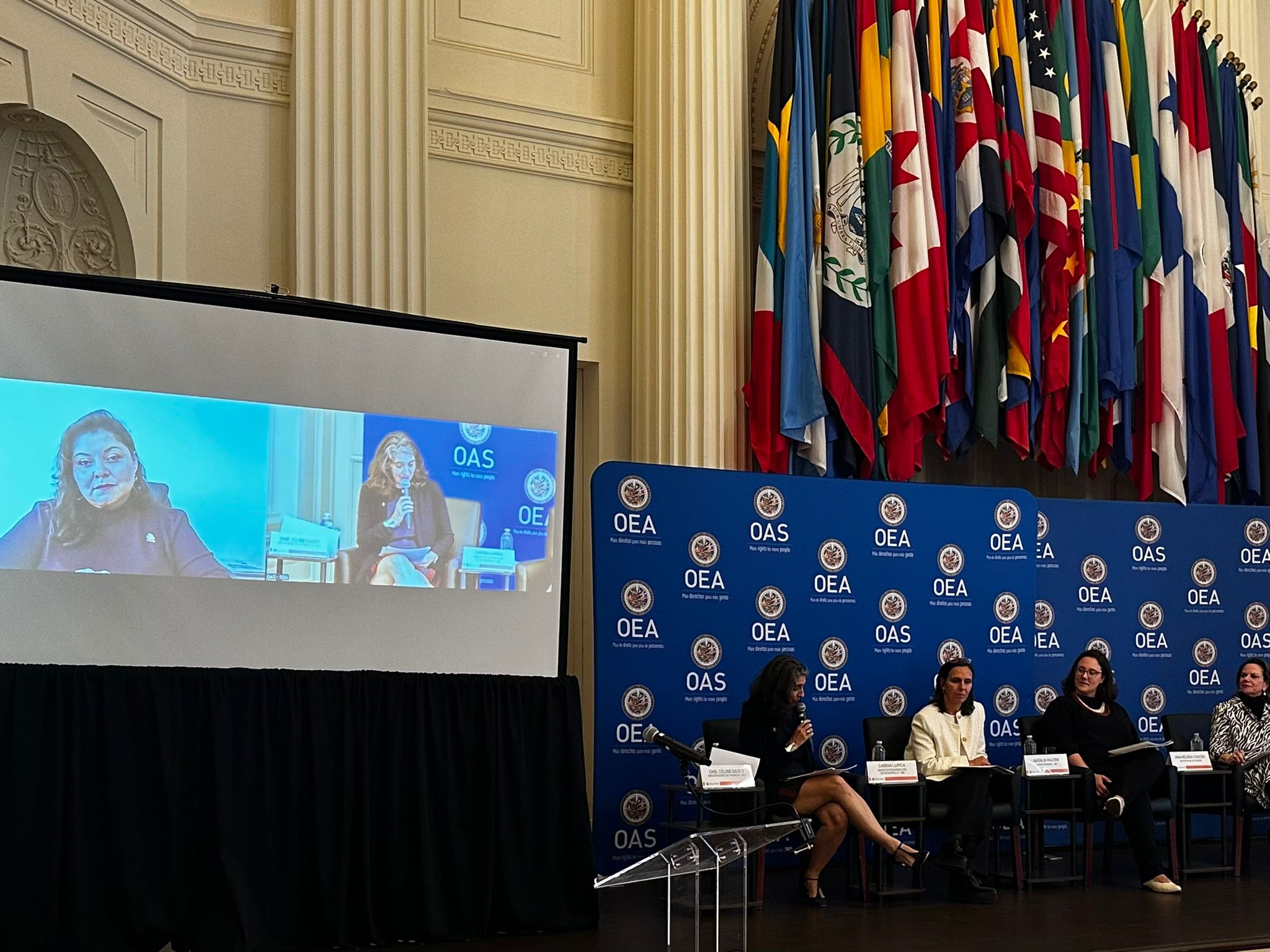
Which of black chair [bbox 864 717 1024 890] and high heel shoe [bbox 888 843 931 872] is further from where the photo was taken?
black chair [bbox 864 717 1024 890]

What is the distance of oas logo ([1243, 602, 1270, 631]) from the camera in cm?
855

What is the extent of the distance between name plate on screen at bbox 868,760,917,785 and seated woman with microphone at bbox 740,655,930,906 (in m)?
0.12

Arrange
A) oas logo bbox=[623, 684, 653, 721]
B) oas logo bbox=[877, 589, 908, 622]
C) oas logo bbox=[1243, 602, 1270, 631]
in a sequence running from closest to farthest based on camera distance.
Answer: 1. oas logo bbox=[623, 684, 653, 721]
2. oas logo bbox=[877, 589, 908, 622]
3. oas logo bbox=[1243, 602, 1270, 631]

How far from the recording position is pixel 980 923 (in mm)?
5504

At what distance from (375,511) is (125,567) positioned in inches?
34.6

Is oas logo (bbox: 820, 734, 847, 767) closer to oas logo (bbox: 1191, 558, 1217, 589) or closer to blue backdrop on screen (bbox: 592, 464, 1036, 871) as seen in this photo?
blue backdrop on screen (bbox: 592, 464, 1036, 871)

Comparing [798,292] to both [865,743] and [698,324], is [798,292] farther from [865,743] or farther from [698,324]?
[865,743]

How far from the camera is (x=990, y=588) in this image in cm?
748

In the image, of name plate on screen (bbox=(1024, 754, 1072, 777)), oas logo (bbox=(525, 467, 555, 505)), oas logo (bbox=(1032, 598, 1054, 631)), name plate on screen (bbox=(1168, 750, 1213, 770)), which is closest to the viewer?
oas logo (bbox=(525, 467, 555, 505))

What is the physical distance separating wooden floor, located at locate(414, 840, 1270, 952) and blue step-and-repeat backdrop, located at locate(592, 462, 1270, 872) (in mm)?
858

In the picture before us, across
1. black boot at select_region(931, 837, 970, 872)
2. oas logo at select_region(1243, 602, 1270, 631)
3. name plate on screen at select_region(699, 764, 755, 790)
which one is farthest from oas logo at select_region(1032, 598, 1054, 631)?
name plate on screen at select_region(699, 764, 755, 790)

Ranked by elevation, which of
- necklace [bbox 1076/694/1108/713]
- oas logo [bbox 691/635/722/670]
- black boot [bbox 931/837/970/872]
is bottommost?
black boot [bbox 931/837/970/872]

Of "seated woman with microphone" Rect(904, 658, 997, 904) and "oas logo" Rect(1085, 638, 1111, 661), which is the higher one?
"oas logo" Rect(1085, 638, 1111, 661)

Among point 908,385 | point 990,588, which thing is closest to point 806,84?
point 908,385
